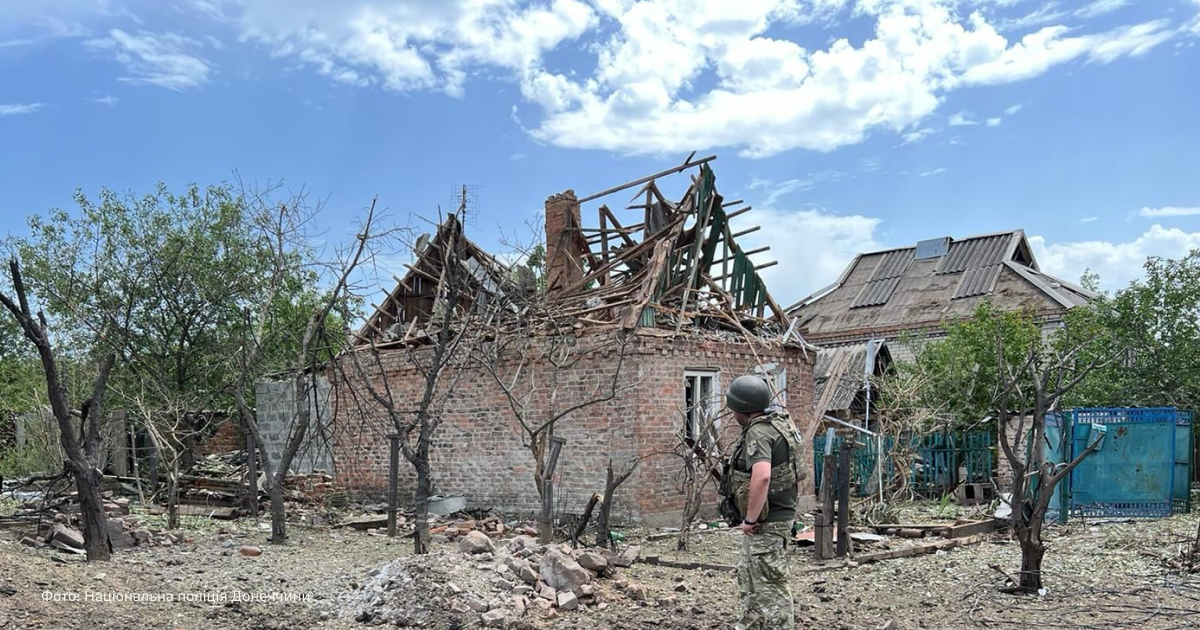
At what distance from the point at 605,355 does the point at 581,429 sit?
1.18 metres

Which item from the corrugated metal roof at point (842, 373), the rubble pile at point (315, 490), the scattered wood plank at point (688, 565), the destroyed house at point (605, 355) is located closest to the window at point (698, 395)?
the destroyed house at point (605, 355)

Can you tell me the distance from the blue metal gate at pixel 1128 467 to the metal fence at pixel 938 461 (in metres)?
2.74

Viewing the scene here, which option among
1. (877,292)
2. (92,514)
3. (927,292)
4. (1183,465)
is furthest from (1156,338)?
(92,514)

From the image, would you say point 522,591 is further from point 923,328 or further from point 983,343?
point 923,328

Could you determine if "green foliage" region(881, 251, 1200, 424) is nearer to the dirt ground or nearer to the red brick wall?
the dirt ground

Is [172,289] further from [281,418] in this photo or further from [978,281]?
[978,281]

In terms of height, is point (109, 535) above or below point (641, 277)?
below

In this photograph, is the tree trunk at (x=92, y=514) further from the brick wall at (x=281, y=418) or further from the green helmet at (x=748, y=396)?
the brick wall at (x=281, y=418)

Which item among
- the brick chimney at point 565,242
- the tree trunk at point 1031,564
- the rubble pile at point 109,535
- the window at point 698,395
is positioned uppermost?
the brick chimney at point 565,242

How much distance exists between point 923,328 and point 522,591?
79.9 feet

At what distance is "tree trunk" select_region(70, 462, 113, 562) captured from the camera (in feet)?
29.1

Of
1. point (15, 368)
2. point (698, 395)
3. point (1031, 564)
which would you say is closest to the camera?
point (1031, 564)

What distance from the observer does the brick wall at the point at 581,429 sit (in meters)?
13.5

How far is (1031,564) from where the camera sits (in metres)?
8.21
